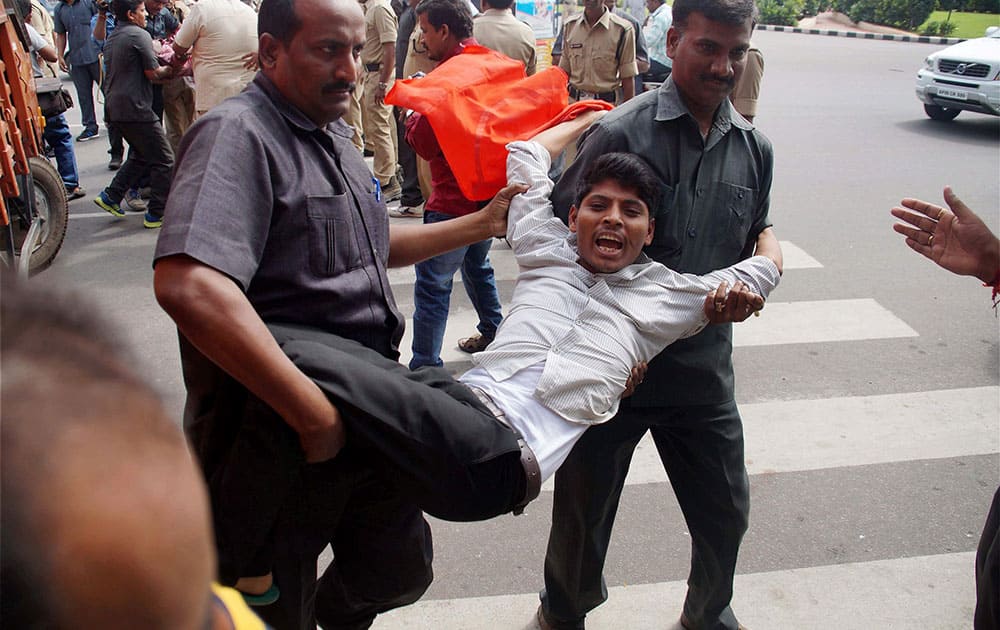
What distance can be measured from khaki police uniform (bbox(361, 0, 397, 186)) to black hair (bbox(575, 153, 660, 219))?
6.06m

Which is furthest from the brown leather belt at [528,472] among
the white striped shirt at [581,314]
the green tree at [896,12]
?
the green tree at [896,12]

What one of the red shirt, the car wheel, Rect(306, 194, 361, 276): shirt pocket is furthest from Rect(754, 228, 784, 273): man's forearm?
the car wheel

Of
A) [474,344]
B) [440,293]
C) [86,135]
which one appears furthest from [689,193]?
[86,135]

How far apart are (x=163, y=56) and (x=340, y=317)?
22.0 ft

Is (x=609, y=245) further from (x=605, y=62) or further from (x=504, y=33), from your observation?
(x=605, y=62)

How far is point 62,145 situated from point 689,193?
24.2 feet

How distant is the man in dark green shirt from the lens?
98.4 inches

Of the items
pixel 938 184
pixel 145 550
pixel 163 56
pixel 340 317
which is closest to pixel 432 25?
pixel 340 317

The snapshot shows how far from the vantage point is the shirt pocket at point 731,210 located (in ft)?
8.28

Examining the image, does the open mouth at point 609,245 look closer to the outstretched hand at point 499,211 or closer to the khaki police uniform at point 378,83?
the outstretched hand at point 499,211

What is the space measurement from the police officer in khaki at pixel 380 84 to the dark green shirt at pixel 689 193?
582 cm

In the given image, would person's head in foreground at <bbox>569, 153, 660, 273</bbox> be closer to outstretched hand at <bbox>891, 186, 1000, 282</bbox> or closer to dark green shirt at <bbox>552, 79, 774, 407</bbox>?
dark green shirt at <bbox>552, 79, 774, 407</bbox>

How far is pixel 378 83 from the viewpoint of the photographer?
8.32 metres

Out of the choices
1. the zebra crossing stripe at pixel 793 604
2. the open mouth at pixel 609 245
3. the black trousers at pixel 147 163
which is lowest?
the black trousers at pixel 147 163
